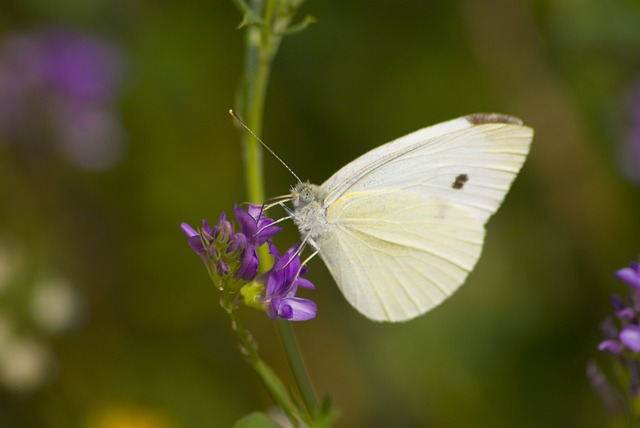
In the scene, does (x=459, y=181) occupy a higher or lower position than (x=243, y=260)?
lower

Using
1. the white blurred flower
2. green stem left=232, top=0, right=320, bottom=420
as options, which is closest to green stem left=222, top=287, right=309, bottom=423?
green stem left=232, top=0, right=320, bottom=420

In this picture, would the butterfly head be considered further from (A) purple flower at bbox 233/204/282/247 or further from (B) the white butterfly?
(A) purple flower at bbox 233/204/282/247

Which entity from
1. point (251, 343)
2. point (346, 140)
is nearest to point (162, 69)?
point (346, 140)

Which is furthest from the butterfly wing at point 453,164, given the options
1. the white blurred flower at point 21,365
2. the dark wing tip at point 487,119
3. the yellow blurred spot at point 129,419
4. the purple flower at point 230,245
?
the yellow blurred spot at point 129,419

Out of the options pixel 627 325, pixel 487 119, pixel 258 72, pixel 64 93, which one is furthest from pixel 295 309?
pixel 64 93

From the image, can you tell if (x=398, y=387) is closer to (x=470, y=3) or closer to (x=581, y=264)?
(x=581, y=264)

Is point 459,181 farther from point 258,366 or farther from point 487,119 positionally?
point 258,366
